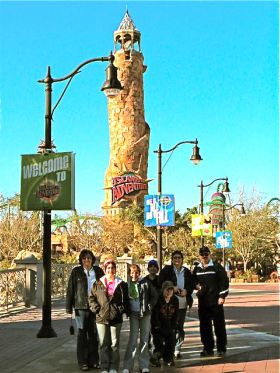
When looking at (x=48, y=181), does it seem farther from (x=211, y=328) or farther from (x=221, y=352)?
(x=221, y=352)

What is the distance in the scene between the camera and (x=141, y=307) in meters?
8.69

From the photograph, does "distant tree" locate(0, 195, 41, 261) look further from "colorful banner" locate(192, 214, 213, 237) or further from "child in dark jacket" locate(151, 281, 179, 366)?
"child in dark jacket" locate(151, 281, 179, 366)

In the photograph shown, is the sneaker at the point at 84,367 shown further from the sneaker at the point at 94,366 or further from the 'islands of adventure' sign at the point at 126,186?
the 'islands of adventure' sign at the point at 126,186

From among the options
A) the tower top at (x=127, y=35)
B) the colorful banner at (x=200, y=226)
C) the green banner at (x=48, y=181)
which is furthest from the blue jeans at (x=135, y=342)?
the tower top at (x=127, y=35)

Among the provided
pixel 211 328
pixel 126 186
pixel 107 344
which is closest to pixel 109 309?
pixel 107 344

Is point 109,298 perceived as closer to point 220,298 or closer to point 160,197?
point 220,298

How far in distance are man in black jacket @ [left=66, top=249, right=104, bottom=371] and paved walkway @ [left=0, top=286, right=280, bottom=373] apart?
34 cm

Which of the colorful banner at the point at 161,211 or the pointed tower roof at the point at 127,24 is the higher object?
the pointed tower roof at the point at 127,24

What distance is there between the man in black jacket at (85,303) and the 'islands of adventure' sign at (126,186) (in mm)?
71179

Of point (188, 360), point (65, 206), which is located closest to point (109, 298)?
point (188, 360)

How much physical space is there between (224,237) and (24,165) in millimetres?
23505

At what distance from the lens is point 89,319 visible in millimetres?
9289

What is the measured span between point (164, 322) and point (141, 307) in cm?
76

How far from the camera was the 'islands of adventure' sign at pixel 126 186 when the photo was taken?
80.9 m
